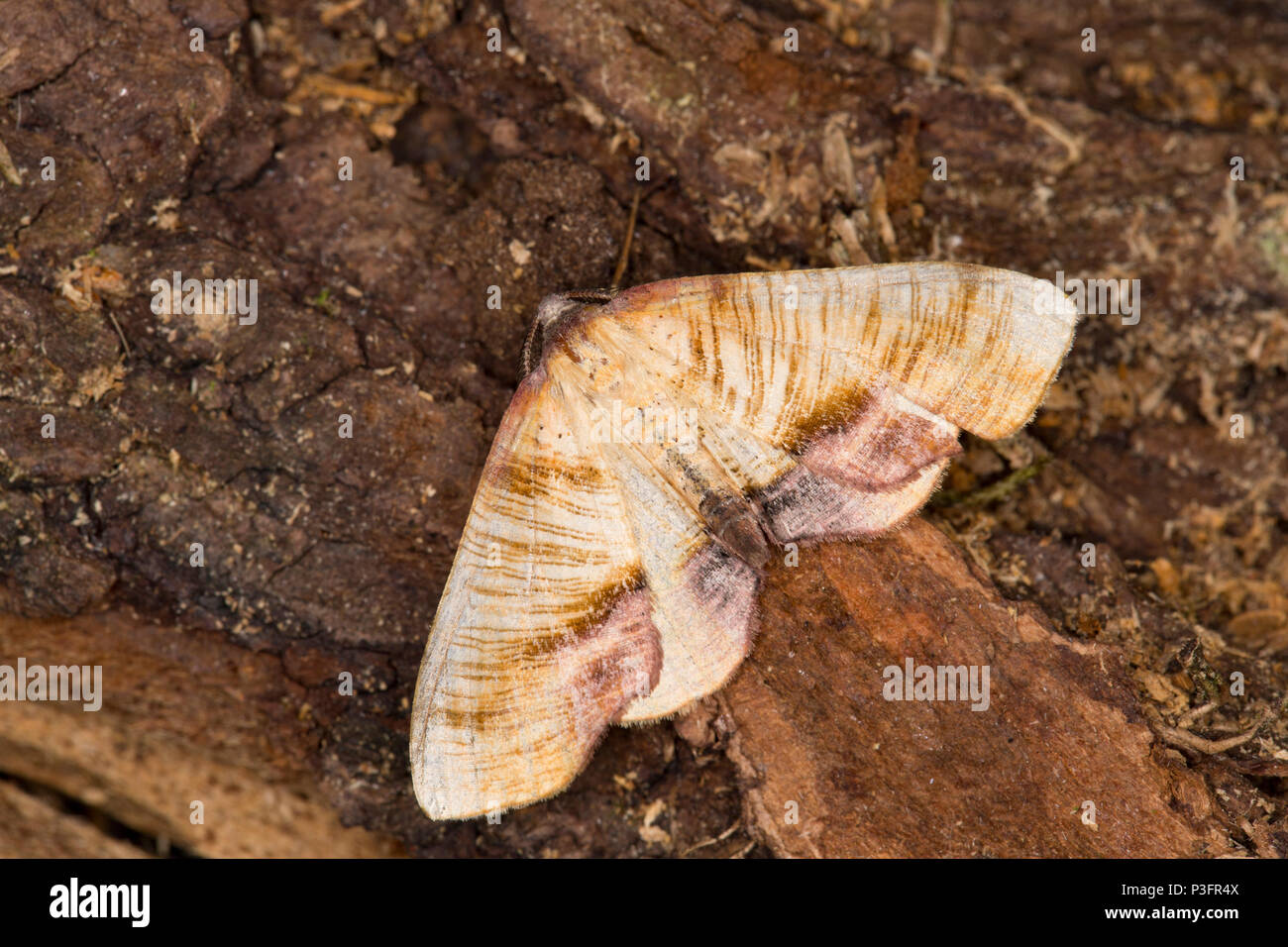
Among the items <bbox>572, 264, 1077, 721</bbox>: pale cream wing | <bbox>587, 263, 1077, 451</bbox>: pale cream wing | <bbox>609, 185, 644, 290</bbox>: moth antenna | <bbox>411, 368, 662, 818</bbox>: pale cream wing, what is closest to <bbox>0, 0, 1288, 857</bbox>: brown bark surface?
<bbox>609, 185, 644, 290</bbox>: moth antenna

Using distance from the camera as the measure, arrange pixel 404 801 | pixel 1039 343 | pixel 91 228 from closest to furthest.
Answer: pixel 1039 343 < pixel 91 228 < pixel 404 801

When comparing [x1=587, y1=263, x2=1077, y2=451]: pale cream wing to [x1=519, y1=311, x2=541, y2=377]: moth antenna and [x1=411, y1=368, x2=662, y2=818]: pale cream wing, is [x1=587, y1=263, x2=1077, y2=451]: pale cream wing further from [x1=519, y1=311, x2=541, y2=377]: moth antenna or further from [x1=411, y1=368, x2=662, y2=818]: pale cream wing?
[x1=411, y1=368, x2=662, y2=818]: pale cream wing

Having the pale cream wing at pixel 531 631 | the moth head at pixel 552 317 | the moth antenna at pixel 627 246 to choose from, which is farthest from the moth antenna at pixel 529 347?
the moth antenna at pixel 627 246

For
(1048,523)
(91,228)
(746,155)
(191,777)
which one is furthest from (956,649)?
(91,228)

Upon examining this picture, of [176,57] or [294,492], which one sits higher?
[176,57]

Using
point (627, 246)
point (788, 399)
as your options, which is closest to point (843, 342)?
point (788, 399)

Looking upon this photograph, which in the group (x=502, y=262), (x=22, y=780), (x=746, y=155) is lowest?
(x=22, y=780)

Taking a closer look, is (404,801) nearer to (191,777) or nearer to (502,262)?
(191,777)
